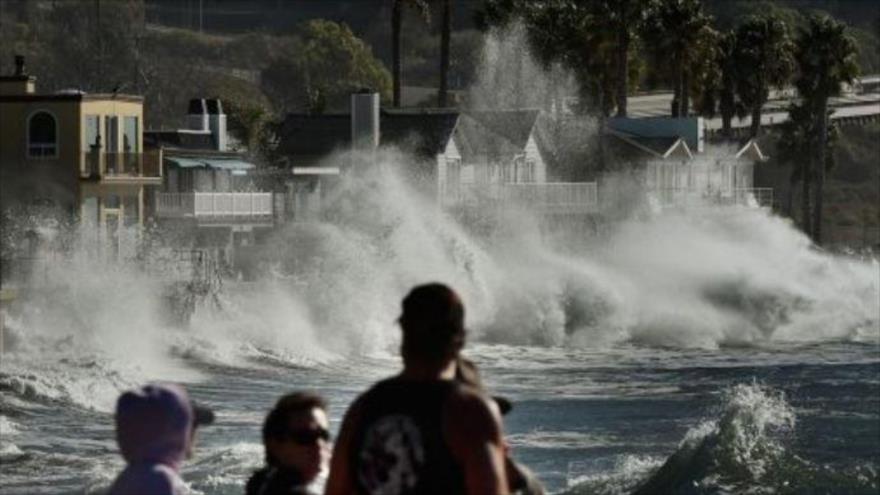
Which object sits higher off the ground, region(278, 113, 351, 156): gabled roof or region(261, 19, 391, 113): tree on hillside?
region(261, 19, 391, 113): tree on hillside

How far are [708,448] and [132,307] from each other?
73.3ft

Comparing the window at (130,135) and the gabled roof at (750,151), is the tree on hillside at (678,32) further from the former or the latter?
the window at (130,135)

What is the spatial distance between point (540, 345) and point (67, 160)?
1216 cm

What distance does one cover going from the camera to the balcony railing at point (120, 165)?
194 ft

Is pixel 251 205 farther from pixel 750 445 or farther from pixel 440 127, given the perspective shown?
pixel 750 445

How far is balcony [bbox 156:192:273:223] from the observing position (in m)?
64.4

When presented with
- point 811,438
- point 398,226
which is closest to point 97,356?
point 811,438

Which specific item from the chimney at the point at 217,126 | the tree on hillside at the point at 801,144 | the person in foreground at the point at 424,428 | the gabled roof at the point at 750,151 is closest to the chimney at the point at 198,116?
the chimney at the point at 217,126

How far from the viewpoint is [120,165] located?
60.2 m

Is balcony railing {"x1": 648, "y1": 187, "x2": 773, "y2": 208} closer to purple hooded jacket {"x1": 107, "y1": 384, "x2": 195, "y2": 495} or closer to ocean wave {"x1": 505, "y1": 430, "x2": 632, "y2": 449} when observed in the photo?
ocean wave {"x1": 505, "y1": 430, "x2": 632, "y2": 449}

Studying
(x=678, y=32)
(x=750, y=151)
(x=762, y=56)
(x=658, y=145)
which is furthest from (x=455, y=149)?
(x=762, y=56)

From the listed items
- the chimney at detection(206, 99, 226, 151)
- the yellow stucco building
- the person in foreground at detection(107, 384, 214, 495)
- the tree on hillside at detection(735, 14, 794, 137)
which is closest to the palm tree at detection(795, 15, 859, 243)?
the tree on hillside at detection(735, 14, 794, 137)

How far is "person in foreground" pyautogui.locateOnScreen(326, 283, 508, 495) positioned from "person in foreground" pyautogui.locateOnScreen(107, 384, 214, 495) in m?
0.59

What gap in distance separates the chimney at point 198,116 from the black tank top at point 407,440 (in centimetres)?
6852
